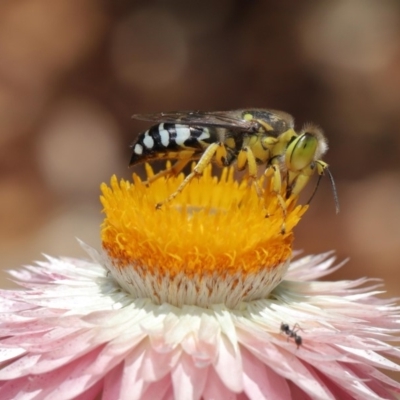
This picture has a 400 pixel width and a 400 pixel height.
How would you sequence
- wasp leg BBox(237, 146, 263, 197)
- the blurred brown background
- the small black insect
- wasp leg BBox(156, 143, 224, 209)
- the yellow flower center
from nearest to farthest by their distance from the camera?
1. the small black insect
2. the yellow flower center
3. wasp leg BBox(156, 143, 224, 209)
4. wasp leg BBox(237, 146, 263, 197)
5. the blurred brown background

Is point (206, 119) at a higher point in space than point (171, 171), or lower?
higher

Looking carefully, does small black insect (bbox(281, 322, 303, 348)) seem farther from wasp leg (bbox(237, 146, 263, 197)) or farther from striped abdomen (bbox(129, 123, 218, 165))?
striped abdomen (bbox(129, 123, 218, 165))

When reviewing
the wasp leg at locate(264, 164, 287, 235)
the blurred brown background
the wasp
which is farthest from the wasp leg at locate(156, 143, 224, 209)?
the blurred brown background

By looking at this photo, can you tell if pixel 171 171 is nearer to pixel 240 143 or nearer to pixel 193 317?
pixel 240 143

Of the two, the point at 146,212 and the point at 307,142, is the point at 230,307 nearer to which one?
the point at 146,212

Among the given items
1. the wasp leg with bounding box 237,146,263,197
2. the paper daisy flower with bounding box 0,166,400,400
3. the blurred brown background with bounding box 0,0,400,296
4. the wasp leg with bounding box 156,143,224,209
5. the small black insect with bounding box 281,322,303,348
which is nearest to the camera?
the paper daisy flower with bounding box 0,166,400,400

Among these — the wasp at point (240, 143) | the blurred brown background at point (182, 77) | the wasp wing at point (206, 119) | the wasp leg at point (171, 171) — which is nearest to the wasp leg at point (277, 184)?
the wasp at point (240, 143)

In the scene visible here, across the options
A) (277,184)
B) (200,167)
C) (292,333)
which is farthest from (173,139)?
(292,333)
